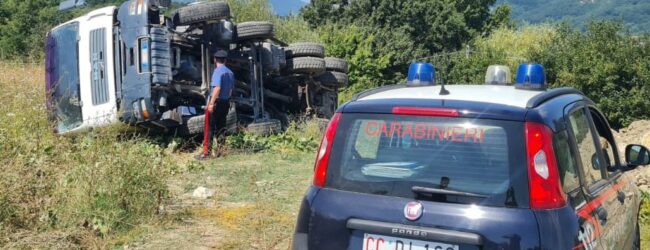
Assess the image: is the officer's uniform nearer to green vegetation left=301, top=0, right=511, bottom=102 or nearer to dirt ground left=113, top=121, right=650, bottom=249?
dirt ground left=113, top=121, right=650, bottom=249

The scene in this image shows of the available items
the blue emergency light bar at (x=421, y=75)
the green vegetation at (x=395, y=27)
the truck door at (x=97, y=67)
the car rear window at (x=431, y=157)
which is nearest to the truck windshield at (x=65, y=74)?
the truck door at (x=97, y=67)

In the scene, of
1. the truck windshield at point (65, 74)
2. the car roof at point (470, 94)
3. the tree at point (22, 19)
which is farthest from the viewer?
the tree at point (22, 19)

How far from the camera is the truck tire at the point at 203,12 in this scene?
9.20m

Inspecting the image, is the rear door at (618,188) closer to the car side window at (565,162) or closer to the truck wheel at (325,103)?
the car side window at (565,162)

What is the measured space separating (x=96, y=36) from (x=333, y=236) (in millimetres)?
7435

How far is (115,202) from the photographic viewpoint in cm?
471

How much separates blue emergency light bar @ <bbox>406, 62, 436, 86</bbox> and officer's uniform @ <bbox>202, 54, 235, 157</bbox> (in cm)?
501

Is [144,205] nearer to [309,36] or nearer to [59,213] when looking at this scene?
[59,213]

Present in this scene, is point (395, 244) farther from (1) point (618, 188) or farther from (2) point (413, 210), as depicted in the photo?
(1) point (618, 188)

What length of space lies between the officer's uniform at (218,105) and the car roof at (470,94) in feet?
17.4

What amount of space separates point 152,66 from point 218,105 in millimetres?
1116

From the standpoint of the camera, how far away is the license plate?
2.62 m

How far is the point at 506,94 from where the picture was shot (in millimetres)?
3027

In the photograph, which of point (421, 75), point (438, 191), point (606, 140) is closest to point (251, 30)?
point (421, 75)
